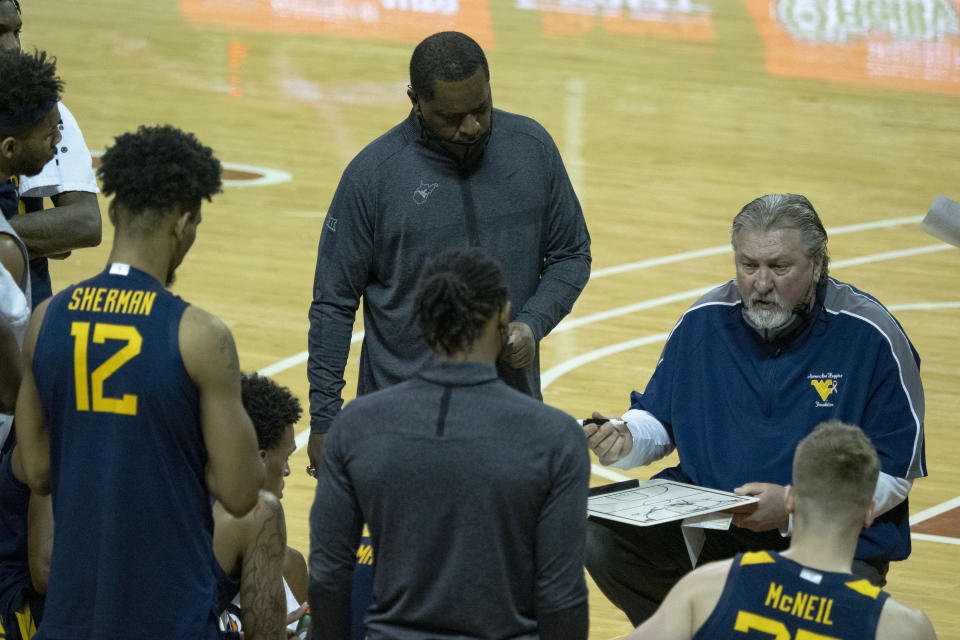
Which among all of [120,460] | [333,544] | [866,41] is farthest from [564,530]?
[866,41]

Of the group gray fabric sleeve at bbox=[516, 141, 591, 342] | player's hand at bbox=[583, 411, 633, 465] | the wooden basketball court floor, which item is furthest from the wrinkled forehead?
the wooden basketball court floor

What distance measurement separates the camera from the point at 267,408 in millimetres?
4059

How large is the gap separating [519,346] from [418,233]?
1.53 feet

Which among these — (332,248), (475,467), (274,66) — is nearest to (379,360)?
(332,248)

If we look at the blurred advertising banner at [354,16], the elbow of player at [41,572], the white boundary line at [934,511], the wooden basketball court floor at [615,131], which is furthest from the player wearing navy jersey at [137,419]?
the blurred advertising banner at [354,16]

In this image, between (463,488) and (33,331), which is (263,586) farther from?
(463,488)

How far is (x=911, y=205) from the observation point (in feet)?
35.7

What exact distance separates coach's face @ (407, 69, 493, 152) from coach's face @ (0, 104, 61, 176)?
3.17ft

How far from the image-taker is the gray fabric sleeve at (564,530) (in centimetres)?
267

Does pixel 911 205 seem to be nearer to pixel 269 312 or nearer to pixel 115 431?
pixel 269 312

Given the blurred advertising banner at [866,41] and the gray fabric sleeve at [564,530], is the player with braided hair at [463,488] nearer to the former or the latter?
the gray fabric sleeve at [564,530]

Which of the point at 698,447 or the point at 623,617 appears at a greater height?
the point at 698,447

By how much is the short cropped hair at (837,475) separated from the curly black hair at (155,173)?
1.38 metres

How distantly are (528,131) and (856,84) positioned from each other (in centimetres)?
1089
